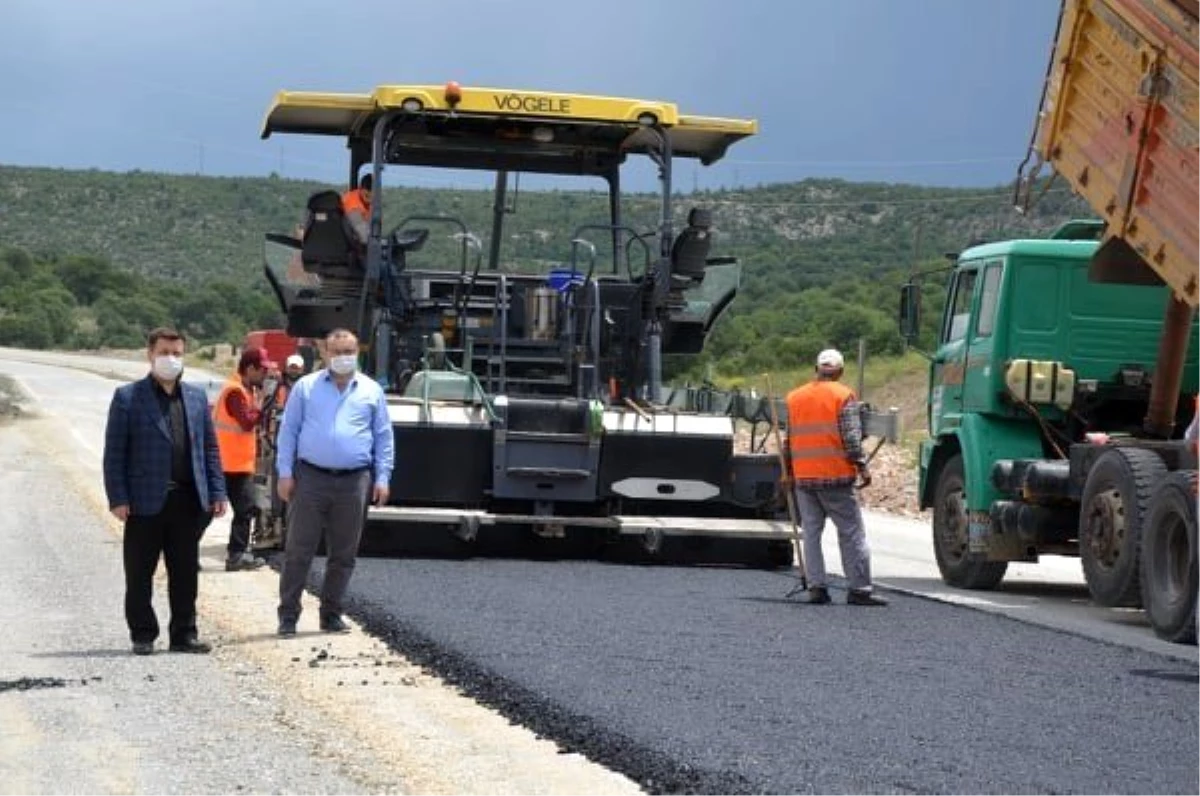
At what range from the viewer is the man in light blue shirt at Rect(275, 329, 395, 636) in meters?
11.5

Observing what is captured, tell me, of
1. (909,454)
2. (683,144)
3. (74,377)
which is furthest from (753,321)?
(683,144)

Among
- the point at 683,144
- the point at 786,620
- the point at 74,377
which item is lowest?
the point at 74,377

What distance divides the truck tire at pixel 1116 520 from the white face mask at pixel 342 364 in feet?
15.2

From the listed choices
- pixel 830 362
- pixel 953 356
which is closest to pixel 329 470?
pixel 830 362

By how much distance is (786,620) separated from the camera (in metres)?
12.0

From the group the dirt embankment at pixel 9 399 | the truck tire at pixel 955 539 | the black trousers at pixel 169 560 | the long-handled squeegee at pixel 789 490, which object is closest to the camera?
the black trousers at pixel 169 560

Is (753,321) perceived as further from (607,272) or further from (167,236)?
(167,236)

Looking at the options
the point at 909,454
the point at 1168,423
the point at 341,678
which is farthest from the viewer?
the point at 909,454

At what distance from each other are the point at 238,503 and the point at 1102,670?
22.9 feet

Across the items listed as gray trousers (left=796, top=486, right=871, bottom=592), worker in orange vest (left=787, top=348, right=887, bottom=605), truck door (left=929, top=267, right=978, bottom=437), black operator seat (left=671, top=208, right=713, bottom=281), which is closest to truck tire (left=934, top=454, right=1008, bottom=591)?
truck door (left=929, top=267, right=978, bottom=437)

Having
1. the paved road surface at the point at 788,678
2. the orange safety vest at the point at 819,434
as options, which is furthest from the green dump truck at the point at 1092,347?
the orange safety vest at the point at 819,434

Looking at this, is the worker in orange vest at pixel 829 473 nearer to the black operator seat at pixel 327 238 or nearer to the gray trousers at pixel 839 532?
the gray trousers at pixel 839 532

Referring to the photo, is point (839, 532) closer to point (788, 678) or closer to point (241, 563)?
point (788, 678)

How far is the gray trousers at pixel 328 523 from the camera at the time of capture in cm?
1141
